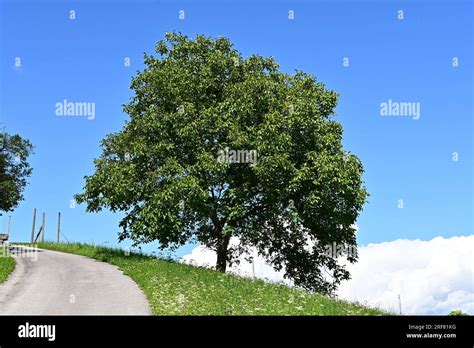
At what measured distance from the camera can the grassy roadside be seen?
29.2 meters

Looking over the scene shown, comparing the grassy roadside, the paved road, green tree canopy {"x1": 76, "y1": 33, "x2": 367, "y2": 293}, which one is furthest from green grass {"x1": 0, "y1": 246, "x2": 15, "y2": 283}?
green tree canopy {"x1": 76, "y1": 33, "x2": 367, "y2": 293}

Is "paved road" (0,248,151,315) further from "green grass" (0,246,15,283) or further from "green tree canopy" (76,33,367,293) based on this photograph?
"green tree canopy" (76,33,367,293)

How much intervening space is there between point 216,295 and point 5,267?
47.3ft

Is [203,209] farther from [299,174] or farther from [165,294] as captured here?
[165,294]

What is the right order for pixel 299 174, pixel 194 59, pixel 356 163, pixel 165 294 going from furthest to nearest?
1. pixel 194 59
2. pixel 356 163
3. pixel 299 174
4. pixel 165 294

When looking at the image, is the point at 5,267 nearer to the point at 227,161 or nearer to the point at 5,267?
the point at 5,267

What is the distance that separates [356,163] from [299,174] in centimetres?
488

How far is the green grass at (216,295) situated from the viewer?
2203 centimetres

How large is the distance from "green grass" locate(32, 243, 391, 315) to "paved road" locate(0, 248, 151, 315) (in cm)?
85

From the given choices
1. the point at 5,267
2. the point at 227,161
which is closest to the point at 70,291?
the point at 5,267

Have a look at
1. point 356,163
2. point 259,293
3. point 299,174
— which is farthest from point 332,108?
point 259,293

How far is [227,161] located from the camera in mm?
34438

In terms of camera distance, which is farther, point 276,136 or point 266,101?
point 266,101

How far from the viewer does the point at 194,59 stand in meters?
38.7
